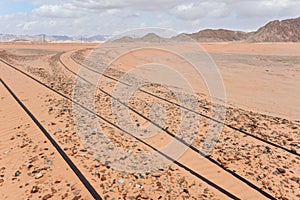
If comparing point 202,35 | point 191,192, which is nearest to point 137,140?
point 191,192

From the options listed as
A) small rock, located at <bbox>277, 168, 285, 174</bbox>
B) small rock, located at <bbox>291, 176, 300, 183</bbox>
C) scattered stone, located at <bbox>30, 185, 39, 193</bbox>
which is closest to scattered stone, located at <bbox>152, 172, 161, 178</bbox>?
scattered stone, located at <bbox>30, 185, 39, 193</bbox>

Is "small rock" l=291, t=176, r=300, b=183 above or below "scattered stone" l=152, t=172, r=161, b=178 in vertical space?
above

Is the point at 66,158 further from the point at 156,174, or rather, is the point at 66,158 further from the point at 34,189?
the point at 156,174

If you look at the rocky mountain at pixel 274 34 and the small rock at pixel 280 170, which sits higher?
the rocky mountain at pixel 274 34

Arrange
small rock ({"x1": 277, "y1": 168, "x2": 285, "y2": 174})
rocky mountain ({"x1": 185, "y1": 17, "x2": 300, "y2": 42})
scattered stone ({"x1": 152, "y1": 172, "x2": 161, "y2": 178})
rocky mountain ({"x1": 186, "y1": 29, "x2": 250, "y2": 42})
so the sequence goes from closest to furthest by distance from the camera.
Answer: scattered stone ({"x1": 152, "y1": 172, "x2": 161, "y2": 178}), small rock ({"x1": 277, "y1": 168, "x2": 285, "y2": 174}), rocky mountain ({"x1": 185, "y1": 17, "x2": 300, "y2": 42}), rocky mountain ({"x1": 186, "y1": 29, "x2": 250, "y2": 42})

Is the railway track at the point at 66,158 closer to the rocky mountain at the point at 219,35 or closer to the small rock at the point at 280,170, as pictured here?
the small rock at the point at 280,170

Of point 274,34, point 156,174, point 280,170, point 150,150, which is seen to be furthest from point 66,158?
point 274,34

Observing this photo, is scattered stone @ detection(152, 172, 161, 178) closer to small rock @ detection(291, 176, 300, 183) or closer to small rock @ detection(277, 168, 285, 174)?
small rock @ detection(277, 168, 285, 174)

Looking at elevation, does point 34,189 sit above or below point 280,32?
below

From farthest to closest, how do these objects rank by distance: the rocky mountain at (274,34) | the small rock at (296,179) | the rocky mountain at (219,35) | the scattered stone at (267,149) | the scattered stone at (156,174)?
the rocky mountain at (219,35) → the rocky mountain at (274,34) → the scattered stone at (267,149) → the scattered stone at (156,174) → the small rock at (296,179)

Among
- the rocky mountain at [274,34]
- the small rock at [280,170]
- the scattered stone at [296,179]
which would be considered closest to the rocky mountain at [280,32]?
the rocky mountain at [274,34]

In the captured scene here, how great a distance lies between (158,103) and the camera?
11.6 metres

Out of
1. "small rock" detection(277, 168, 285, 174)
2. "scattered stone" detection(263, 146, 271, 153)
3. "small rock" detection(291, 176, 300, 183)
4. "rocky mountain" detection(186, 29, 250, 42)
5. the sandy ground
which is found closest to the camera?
the sandy ground

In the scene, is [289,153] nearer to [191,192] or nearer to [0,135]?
[191,192]
